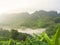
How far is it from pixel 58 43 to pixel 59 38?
0.03 metres

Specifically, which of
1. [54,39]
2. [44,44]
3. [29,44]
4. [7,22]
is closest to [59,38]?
[54,39]

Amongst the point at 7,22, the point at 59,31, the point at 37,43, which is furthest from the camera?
the point at 7,22

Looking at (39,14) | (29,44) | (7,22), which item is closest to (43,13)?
(39,14)

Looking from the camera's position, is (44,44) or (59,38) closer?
(59,38)

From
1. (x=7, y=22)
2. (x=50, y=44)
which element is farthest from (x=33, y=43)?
(x=7, y=22)

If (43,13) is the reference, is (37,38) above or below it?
below

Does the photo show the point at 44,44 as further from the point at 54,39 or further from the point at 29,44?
the point at 54,39

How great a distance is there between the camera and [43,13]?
70875 millimetres

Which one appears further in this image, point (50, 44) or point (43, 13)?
Result: point (43, 13)

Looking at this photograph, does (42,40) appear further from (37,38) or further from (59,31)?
(59,31)

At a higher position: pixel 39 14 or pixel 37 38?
pixel 39 14

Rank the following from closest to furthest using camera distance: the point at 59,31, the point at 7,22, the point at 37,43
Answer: the point at 59,31, the point at 37,43, the point at 7,22

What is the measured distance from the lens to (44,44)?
1.20 meters

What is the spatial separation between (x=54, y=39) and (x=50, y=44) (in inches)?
1.5
